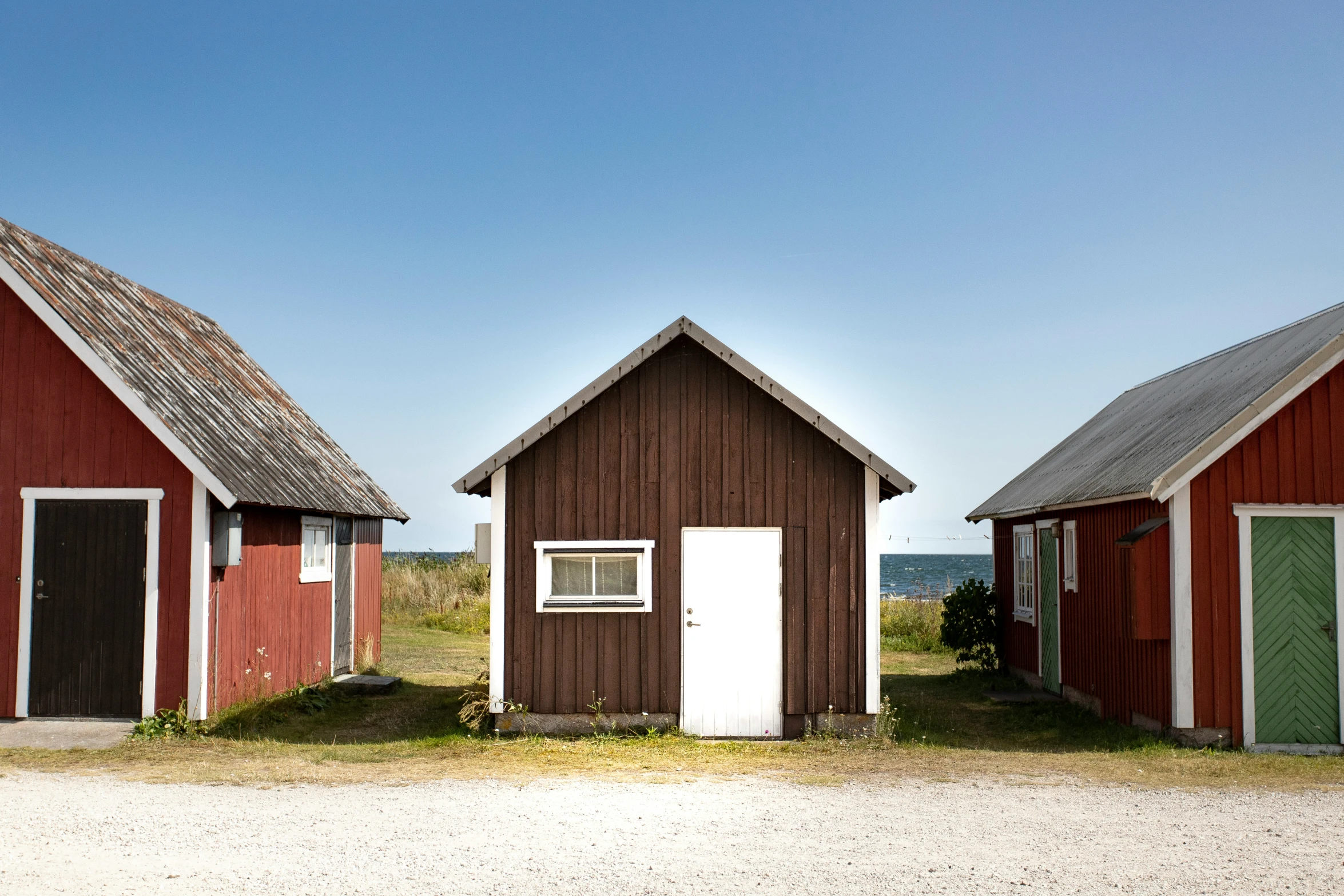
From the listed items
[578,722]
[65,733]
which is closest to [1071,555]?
[578,722]

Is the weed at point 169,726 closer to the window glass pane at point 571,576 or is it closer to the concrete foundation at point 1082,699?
the window glass pane at point 571,576

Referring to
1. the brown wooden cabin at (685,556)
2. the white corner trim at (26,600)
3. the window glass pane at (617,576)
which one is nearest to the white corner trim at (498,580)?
the brown wooden cabin at (685,556)

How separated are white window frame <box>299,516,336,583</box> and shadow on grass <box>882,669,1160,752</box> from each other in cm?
842

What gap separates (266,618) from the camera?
14.5 metres

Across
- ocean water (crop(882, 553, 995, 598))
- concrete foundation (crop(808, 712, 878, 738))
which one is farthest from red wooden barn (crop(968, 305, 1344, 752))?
ocean water (crop(882, 553, 995, 598))

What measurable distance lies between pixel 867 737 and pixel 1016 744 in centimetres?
188

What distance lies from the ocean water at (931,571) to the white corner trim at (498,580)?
4571 centimetres

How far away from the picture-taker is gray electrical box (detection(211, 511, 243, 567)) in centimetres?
1272

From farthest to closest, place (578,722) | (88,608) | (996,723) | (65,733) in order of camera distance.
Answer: (996,723) < (88,608) < (578,722) < (65,733)

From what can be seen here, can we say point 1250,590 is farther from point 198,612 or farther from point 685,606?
point 198,612

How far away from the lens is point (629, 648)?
12289 millimetres

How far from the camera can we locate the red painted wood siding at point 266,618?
13156 millimetres

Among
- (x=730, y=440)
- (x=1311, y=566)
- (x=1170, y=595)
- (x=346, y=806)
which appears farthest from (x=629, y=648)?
(x=1311, y=566)

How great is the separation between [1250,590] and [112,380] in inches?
495
